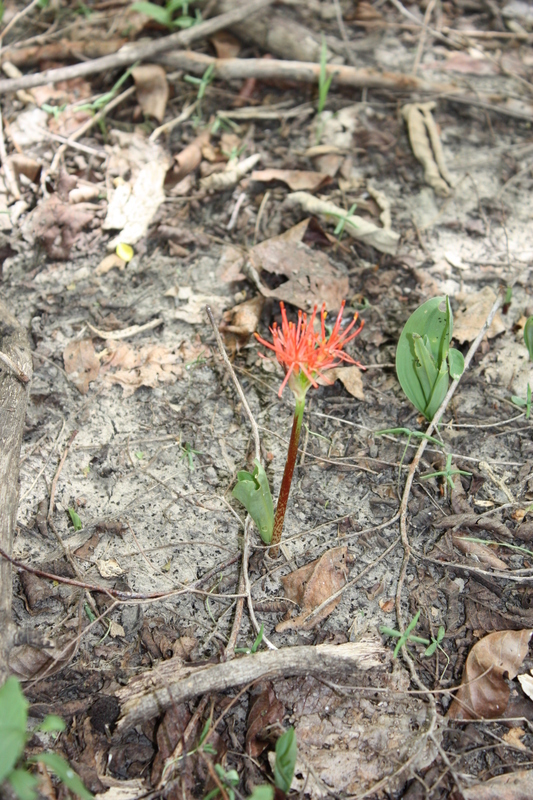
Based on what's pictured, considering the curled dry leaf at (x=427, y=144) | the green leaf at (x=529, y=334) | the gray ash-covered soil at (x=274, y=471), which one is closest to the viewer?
the gray ash-covered soil at (x=274, y=471)

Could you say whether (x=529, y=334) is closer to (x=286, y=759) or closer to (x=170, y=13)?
(x=286, y=759)

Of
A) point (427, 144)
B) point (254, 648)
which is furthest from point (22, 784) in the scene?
point (427, 144)

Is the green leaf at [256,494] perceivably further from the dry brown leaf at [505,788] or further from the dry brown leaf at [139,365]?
the dry brown leaf at [505,788]

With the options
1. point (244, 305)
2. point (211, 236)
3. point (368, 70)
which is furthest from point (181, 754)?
point (368, 70)

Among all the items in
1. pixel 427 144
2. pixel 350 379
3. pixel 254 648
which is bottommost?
pixel 254 648

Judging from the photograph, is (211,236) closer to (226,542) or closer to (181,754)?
(226,542)

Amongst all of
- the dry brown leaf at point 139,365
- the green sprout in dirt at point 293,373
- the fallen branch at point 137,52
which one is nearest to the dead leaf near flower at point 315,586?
the green sprout in dirt at point 293,373

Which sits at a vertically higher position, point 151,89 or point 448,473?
point 151,89

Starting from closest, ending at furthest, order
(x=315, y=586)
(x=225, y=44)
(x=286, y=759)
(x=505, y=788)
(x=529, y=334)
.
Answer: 1. (x=286, y=759)
2. (x=505, y=788)
3. (x=315, y=586)
4. (x=529, y=334)
5. (x=225, y=44)
